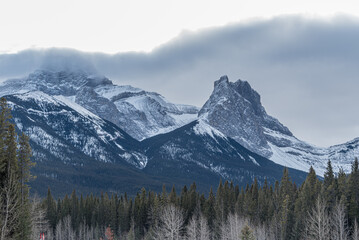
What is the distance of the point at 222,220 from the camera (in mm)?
121250

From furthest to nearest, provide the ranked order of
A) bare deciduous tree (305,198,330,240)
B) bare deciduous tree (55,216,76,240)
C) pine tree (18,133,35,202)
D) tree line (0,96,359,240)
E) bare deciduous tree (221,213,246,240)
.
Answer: bare deciduous tree (55,216,76,240)
bare deciduous tree (221,213,246,240)
bare deciduous tree (305,198,330,240)
pine tree (18,133,35,202)
tree line (0,96,359,240)

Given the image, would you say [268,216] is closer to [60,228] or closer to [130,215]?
[130,215]

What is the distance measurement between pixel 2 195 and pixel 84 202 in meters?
113

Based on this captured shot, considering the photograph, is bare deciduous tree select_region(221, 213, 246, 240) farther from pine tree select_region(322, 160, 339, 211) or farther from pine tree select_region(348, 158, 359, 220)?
pine tree select_region(348, 158, 359, 220)

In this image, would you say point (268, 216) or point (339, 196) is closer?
point (339, 196)

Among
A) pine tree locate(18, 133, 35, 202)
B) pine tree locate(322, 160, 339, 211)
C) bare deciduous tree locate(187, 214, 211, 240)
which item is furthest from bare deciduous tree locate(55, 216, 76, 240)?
pine tree locate(18, 133, 35, 202)

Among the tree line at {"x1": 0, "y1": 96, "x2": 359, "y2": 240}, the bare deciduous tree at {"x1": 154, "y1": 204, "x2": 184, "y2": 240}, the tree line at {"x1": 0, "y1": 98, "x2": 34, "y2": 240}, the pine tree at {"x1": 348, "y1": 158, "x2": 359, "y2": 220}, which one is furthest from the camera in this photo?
the bare deciduous tree at {"x1": 154, "y1": 204, "x2": 184, "y2": 240}

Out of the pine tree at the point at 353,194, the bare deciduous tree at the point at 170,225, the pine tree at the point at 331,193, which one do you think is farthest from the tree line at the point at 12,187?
the pine tree at the point at 353,194

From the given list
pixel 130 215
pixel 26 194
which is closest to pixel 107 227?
pixel 130 215

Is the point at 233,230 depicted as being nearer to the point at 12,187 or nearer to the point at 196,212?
the point at 196,212

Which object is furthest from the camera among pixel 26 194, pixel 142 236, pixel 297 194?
pixel 142 236

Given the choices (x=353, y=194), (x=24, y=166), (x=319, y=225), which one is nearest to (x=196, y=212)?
(x=353, y=194)

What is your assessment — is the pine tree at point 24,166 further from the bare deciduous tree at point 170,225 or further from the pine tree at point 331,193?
the pine tree at point 331,193

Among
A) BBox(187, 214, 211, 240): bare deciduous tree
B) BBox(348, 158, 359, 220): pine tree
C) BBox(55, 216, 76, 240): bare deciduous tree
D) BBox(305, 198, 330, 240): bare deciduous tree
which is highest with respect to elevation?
BBox(348, 158, 359, 220): pine tree
